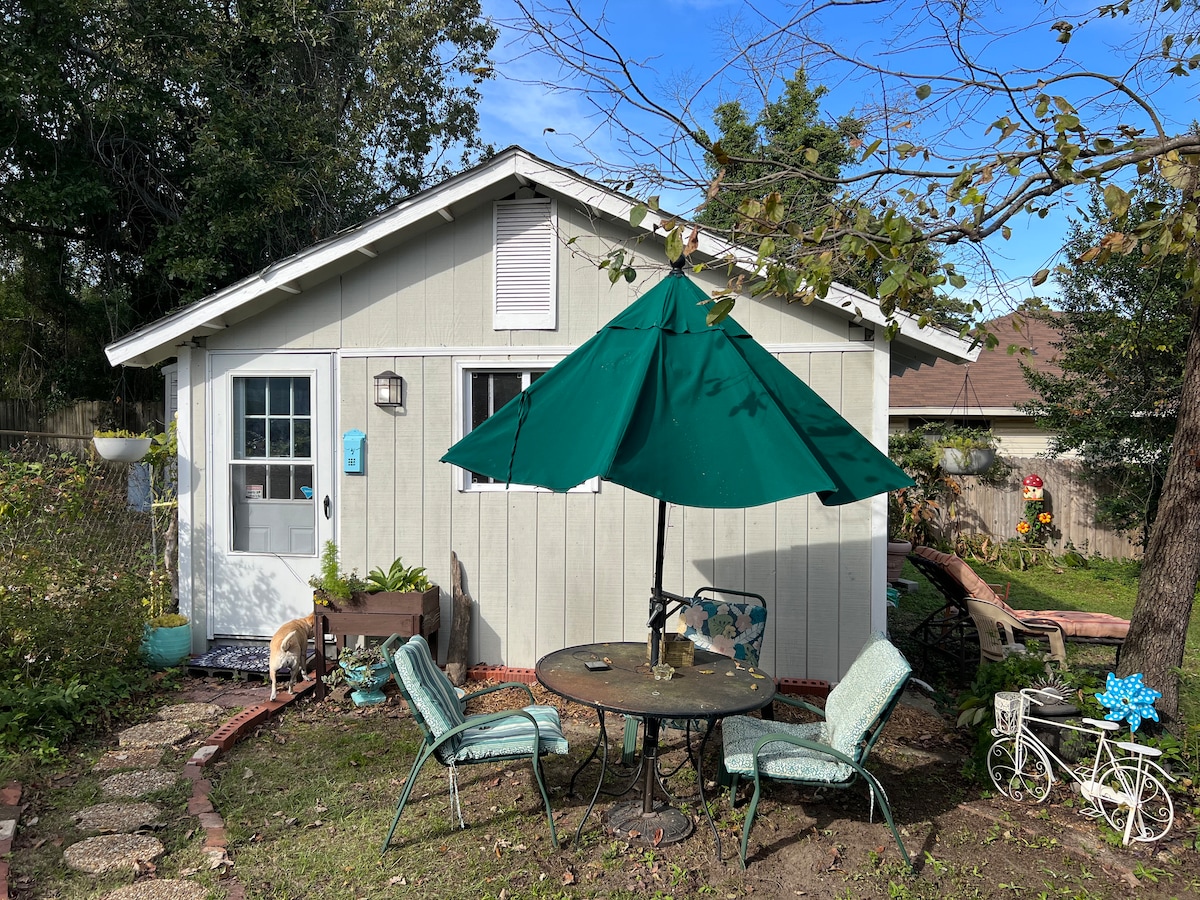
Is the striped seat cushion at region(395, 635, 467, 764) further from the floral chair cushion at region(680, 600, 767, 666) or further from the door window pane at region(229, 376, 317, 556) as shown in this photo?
the door window pane at region(229, 376, 317, 556)

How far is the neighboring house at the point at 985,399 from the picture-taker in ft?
49.4

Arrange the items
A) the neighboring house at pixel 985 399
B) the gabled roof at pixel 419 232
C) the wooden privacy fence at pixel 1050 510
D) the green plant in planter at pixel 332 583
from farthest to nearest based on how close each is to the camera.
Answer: the neighboring house at pixel 985 399 → the wooden privacy fence at pixel 1050 510 → the green plant in planter at pixel 332 583 → the gabled roof at pixel 419 232

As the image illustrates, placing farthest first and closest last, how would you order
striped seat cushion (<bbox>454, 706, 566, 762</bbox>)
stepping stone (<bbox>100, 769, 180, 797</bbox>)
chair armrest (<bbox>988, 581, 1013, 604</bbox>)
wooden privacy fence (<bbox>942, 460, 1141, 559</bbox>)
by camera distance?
wooden privacy fence (<bbox>942, 460, 1141, 559</bbox>) → chair armrest (<bbox>988, 581, 1013, 604</bbox>) → stepping stone (<bbox>100, 769, 180, 797</bbox>) → striped seat cushion (<bbox>454, 706, 566, 762</bbox>)

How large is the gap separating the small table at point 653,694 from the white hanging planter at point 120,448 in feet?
13.7

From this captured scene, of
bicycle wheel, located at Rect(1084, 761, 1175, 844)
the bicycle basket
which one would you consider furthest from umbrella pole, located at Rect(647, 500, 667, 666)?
bicycle wheel, located at Rect(1084, 761, 1175, 844)

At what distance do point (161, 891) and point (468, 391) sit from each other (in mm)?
4003

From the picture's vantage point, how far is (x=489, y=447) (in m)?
3.73

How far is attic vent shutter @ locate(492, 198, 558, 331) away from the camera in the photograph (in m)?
6.37

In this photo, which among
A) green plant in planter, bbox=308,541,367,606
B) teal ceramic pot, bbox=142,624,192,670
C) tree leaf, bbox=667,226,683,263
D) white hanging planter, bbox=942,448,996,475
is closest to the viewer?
tree leaf, bbox=667,226,683,263

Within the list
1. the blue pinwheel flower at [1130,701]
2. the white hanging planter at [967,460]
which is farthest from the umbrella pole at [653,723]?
the white hanging planter at [967,460]

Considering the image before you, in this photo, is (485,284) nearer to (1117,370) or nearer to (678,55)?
(678,55)

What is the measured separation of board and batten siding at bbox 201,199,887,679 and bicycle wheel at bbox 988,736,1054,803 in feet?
5.42

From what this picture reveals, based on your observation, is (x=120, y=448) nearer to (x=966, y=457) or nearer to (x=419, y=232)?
(x=419, y=232)

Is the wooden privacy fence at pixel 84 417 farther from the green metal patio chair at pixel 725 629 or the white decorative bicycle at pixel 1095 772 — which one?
the white decorative bicycle at pixel 1095 772
